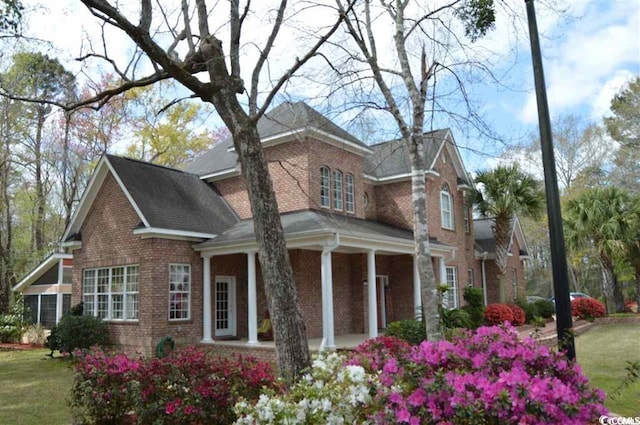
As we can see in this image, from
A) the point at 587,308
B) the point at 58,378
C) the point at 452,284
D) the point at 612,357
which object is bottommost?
the point at 612,357

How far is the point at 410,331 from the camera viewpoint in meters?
13.8

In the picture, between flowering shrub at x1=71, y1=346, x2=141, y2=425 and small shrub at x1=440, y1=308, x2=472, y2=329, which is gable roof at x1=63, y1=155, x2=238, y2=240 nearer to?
small shrub at x1=440, y1=308, x2=472, y2=329

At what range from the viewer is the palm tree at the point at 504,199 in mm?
23734

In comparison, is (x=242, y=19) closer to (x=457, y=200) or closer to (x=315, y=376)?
(x=315, y=376)

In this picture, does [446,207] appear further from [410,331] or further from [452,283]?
[410,331]

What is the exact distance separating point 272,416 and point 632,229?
25.5 m

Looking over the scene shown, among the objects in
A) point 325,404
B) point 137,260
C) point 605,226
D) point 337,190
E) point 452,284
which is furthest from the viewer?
point 605,226

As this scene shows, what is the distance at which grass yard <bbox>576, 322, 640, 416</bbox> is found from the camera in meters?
8.64

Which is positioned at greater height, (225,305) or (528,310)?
(225,305)

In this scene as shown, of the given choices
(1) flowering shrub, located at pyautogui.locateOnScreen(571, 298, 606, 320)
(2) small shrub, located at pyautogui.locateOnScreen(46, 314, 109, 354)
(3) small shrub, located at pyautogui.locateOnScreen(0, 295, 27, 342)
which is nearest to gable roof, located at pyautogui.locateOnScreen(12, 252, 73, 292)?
(3) small shrub, located at pyautogui.locateOnScreen(0, 295, 27, 342)

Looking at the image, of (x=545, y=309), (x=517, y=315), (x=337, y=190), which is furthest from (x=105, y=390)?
(x=545, y=309)

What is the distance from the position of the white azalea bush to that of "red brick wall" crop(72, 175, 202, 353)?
11793 millimetres

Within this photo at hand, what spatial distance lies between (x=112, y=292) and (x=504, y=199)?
55.9 ft

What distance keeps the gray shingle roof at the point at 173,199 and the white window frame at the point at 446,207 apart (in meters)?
9.53
